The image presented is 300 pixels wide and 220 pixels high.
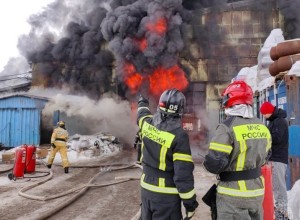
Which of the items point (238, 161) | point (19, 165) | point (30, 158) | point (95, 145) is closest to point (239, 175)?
point (238, 161)

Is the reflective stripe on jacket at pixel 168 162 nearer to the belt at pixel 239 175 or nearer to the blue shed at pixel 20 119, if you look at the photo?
the belt at pixel 239 175

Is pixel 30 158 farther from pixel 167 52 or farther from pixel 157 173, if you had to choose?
pixel 167 52

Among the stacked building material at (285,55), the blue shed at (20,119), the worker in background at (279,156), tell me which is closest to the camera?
the worker in background at (279,156)

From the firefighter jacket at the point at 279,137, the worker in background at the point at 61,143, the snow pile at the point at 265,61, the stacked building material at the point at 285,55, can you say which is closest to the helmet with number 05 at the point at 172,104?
the firefighter jacket at the point at 279,137

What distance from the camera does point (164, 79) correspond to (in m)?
18.9

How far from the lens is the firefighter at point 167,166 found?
104 inches

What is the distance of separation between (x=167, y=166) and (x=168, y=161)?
5cm

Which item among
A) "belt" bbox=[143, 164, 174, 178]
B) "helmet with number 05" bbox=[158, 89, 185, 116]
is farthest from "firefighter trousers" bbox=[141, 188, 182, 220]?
"helmet with number 05" bbox=[158, 89, 185, 116]

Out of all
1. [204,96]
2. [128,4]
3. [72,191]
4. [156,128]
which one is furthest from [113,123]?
[156,128]

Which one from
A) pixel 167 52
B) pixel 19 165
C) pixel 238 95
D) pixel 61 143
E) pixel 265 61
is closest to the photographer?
pixel 238 95

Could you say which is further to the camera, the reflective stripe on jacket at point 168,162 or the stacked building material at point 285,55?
the stacked building material at point 285,55

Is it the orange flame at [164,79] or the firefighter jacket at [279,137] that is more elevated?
the orange flame at [164,79]

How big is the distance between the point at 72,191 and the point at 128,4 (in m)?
17.6

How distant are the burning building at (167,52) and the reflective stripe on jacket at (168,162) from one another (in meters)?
14.7
